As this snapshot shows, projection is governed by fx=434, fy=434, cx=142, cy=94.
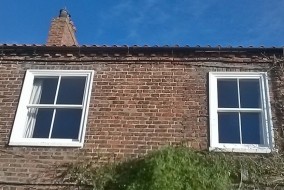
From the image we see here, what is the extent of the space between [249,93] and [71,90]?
4.26 m

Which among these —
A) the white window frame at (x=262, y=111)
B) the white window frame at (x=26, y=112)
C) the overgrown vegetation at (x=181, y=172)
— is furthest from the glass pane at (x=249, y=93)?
the white window frame at (x=26, y=112)

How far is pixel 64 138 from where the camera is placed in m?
9.80

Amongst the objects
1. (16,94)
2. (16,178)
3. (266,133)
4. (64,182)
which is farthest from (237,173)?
(16,94)

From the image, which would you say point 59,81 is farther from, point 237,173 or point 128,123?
point 237,173

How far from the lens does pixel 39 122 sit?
1016 centimetres

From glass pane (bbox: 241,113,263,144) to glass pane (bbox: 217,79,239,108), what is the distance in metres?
0.39

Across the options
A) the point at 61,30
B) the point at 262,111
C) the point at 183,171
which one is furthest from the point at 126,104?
the point at 61,30

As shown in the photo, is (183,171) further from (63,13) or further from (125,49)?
(63,13)

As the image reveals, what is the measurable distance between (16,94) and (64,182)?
8.87ft

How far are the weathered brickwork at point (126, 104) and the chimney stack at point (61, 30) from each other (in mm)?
1138

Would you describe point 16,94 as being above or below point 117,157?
above

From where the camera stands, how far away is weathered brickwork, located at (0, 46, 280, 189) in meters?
9.27

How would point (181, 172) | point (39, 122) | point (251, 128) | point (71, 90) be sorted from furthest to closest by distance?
point (71, 90), point (39, 122), point (251, 128), point (181, 172)

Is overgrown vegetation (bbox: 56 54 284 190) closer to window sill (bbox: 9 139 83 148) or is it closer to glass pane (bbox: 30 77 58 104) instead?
window sill (bbox: 9 139 83 148)
